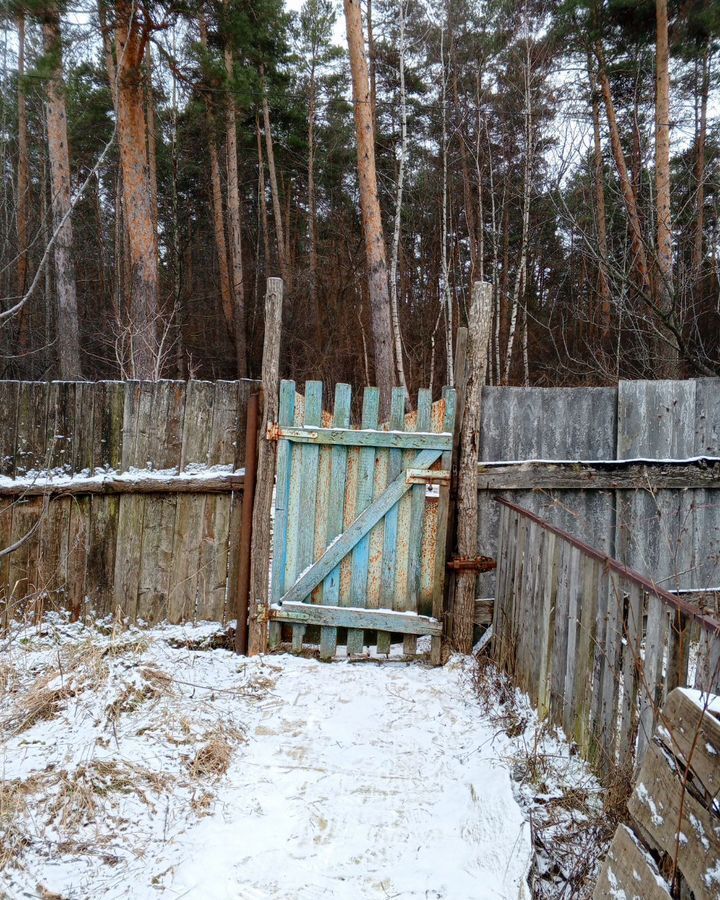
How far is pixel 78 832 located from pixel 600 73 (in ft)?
44.5

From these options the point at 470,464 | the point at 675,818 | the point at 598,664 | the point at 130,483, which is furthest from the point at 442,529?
the point at 675,818

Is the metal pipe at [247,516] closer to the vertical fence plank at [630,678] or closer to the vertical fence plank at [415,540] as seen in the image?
the vertical fence plank at [415,540]

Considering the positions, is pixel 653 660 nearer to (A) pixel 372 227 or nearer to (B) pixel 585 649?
(B) pixel 585 649

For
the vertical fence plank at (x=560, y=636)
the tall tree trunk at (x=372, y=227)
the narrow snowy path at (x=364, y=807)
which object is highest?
the tall tree trunk at (x=372, y=227)

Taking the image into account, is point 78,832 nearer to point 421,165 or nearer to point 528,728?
point 528,728

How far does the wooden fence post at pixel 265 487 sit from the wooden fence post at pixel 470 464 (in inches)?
52.3

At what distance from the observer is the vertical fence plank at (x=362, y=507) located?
3.99 metres

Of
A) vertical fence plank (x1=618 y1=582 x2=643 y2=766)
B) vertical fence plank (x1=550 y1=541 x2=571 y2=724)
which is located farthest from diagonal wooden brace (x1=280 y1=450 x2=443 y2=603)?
vertical fence plank (x1=618 y1=582 x2=643 y2=766)

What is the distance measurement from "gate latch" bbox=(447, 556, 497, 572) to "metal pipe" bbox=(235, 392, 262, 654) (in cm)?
145

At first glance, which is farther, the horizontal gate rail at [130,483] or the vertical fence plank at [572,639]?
the horizontal gate rail at [130,483]

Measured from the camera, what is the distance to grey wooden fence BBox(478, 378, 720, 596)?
4.11m

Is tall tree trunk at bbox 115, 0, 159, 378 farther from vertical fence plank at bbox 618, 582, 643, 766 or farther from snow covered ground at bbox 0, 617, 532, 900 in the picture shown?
vertical fence plank at bbox 618, 582, 643, 766

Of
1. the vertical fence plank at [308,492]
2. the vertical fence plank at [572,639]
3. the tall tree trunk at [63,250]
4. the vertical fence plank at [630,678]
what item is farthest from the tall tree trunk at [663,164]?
the tall tree trunk at [63,250]

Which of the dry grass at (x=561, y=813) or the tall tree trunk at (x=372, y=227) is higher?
the tall tree trunk at (x=372, y=227)
